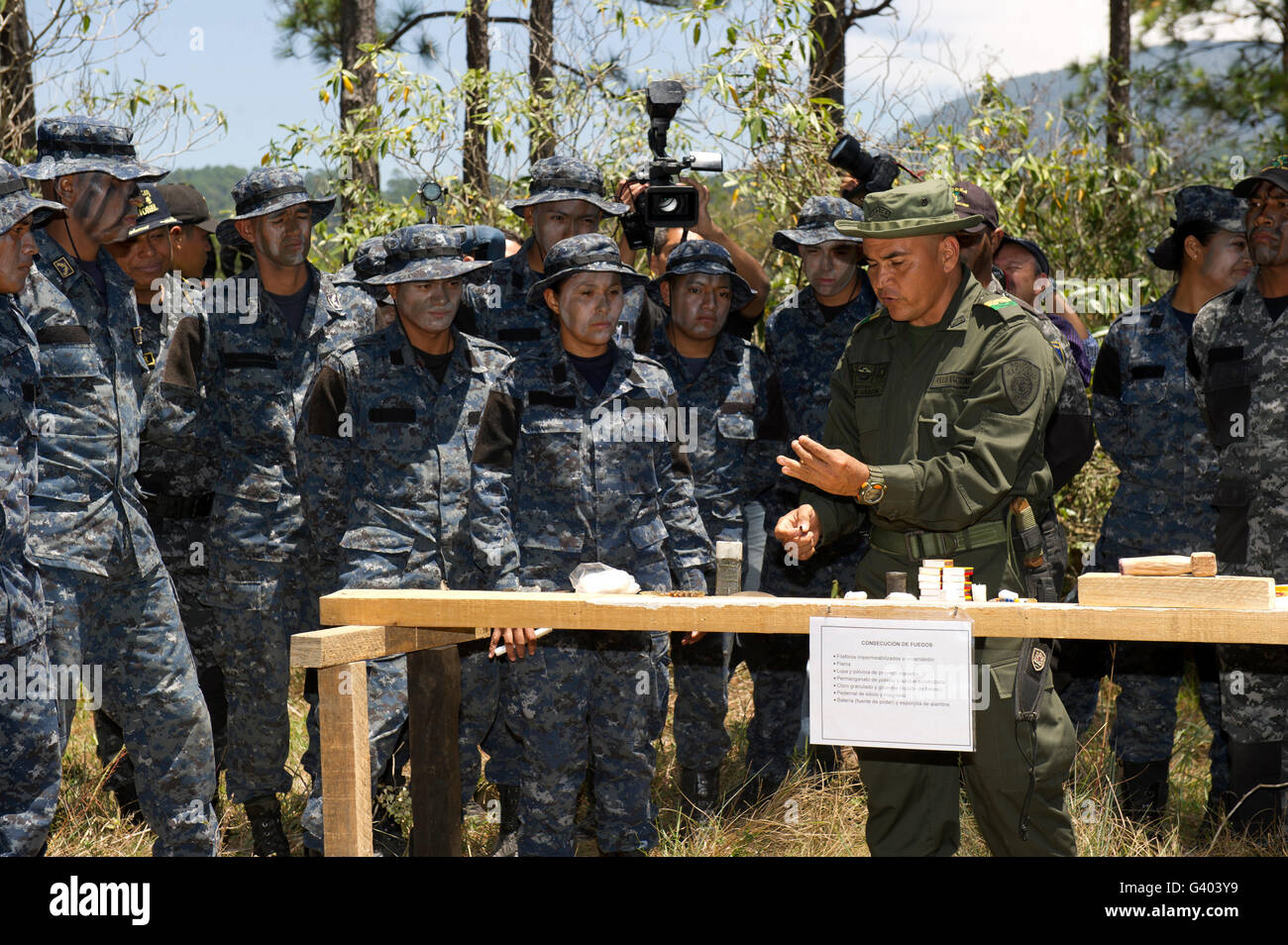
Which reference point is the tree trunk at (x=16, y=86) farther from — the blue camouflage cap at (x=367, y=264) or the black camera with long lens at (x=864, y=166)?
the black camera with long lens at (x=864, y=166)

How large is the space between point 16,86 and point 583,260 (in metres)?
6.77

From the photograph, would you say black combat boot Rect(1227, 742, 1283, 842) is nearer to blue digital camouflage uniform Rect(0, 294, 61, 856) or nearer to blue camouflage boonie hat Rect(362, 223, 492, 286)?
blue camouflage boonie hat Rect(362, 223, 492, 286)

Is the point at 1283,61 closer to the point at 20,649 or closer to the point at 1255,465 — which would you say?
the point at 1255,465

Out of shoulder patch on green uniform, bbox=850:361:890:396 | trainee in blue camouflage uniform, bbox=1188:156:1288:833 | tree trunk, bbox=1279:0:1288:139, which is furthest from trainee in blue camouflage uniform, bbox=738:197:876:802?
tree trunk, bbox=1279:0:1288:139

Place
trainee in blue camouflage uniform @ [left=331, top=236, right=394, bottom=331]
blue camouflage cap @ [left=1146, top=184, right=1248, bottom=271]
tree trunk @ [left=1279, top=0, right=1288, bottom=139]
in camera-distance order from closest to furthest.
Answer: blue camouflage cap @ [left=1146, top=184, right=1248, bottom=271], trainee in blue camouflage uniform @ [left=331, top=236, right=394, bottom=331], tree trunk @ [left=1279, top=0, right=1288, bottom=139]

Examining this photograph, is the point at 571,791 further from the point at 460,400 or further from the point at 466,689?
the point at 460,400

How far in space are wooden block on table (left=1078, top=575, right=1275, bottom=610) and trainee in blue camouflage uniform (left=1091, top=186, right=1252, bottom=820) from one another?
2211mm

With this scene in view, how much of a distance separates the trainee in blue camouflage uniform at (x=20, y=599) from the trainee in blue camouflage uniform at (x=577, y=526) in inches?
56.3

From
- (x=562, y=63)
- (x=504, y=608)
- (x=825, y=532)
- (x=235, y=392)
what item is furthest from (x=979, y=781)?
(x=562, y=63)

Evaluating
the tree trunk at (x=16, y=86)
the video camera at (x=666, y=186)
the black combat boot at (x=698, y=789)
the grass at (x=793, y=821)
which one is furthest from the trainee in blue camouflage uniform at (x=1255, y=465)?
the tree trunk at (x=16, y=86)

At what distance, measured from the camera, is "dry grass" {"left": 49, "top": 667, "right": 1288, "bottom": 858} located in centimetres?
489

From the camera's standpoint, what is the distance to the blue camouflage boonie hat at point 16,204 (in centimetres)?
390

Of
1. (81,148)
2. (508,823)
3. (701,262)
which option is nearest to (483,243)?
(701,262)

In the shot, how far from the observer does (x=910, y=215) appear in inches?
145
